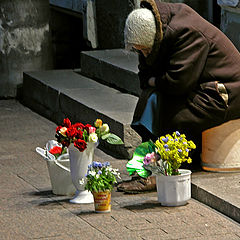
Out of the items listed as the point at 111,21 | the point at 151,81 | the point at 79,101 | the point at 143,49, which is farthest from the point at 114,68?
the point at 143,49

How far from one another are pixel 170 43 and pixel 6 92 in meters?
4.68

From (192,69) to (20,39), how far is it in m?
4.69

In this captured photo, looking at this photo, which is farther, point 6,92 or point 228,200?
point 6,92

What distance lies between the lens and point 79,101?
8906 millimetres

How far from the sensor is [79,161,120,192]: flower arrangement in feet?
20.1

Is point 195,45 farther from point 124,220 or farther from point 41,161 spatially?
point 41,161

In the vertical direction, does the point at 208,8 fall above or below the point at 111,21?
above

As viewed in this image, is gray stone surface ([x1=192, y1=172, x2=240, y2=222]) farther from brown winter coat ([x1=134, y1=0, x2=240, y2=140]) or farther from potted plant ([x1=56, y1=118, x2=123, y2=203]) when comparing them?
potted plant ([x1=56, y1=118, x2=123, y2=203])

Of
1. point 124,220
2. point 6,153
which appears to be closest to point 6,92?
point 6,153

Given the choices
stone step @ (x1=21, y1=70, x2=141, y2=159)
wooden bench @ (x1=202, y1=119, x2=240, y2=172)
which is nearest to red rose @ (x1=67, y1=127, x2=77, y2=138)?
wooden bench @ (x1=202, y1=119, x2=240, y2=172)

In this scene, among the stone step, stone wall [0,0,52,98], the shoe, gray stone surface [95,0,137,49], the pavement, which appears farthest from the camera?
gray stone surface [95,0,137,49]

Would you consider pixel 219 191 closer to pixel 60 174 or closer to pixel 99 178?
pixel 99 178

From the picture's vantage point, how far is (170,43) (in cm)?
659

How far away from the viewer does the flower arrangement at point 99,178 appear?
6.14 metres
